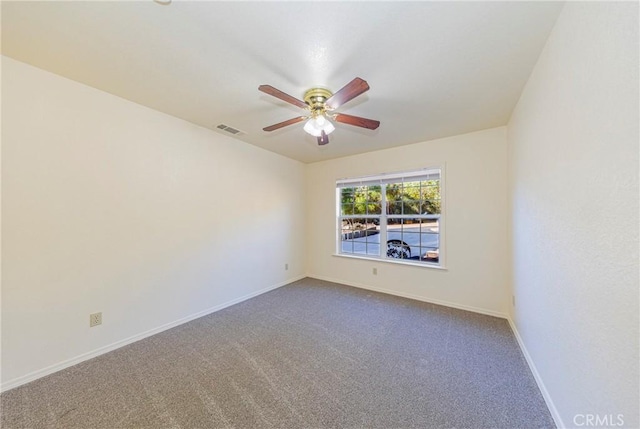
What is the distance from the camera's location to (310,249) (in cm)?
489

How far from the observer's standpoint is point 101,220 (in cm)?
225

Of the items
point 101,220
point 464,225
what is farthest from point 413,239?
point 101,220

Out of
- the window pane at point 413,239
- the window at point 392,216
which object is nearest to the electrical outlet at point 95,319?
the window at point 392,216

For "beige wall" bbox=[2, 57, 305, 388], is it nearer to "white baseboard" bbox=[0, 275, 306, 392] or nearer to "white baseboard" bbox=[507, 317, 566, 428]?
"white baseboard" bbox=[0, 275, 306, 392]

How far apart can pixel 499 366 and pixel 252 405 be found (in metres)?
2.06

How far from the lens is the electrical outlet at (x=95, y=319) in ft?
7.13

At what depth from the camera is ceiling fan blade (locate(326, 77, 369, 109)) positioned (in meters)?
1.50

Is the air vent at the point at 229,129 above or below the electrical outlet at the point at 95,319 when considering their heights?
above

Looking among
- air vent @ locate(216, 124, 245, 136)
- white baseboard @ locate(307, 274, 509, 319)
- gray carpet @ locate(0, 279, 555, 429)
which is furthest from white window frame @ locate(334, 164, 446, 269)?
air vent @ locate(216, 124, 245, 136)

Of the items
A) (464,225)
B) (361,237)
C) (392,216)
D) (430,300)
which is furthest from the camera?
(361,237)

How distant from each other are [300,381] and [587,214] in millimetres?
2106

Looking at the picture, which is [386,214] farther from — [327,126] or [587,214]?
[587,214]

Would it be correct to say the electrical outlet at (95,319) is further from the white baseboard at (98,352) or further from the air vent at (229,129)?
the air vent at (229,129)

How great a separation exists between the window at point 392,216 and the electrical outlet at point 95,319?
136 inches
